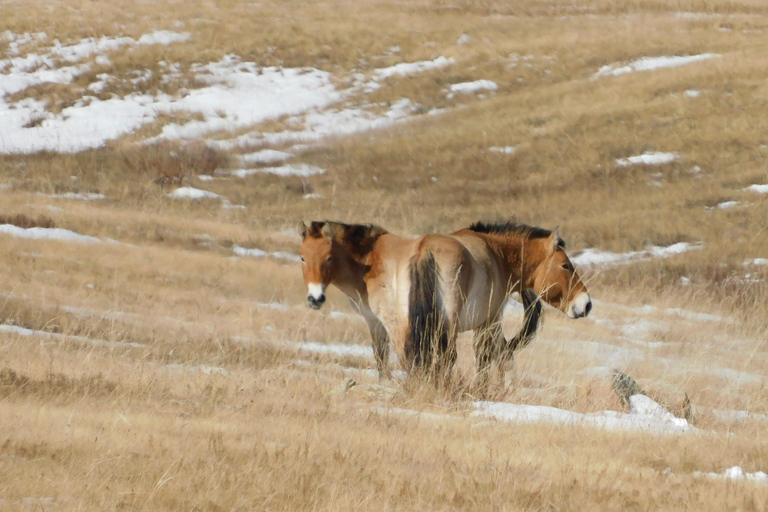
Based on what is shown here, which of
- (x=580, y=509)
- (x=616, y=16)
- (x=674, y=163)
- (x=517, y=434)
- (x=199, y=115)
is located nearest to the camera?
(x=580, y=509)

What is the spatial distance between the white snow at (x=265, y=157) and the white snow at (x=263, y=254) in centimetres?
1216

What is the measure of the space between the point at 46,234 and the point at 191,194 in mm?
9730

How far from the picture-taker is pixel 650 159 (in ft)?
100.0

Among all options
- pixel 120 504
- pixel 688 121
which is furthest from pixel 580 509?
pixel 688 121

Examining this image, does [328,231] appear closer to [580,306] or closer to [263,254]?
[580,306]

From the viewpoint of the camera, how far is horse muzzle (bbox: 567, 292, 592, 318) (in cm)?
978

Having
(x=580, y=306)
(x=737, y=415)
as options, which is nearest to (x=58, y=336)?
(x=580, y=306)

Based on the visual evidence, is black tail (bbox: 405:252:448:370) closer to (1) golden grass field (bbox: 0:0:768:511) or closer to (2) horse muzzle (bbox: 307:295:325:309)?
(1) golden grass field (bbox: 0:0:768:511)

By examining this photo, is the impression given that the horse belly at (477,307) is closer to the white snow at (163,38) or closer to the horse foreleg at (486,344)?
the horse foreleg at (486,344)

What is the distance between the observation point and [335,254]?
30.5 ft

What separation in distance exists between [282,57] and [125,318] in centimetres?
3056

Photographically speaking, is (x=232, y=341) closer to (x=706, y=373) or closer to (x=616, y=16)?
(x=706, y=373)

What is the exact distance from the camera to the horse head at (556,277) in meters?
10.1

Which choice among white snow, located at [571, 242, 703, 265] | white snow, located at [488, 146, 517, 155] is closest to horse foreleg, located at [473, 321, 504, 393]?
white snow, located at [571, 242, 703, 265]
